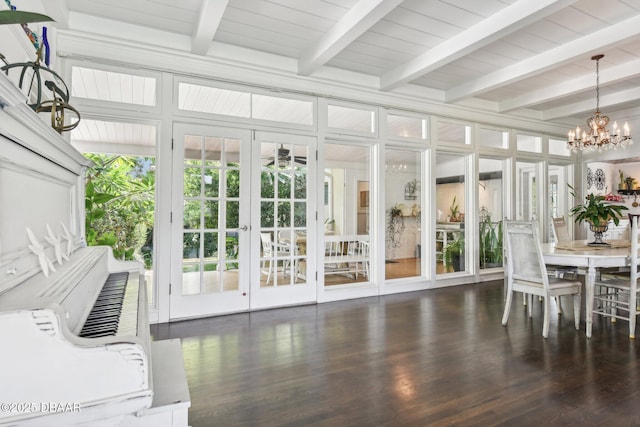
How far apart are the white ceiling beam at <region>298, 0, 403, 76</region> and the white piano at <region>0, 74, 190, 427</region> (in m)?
2.35

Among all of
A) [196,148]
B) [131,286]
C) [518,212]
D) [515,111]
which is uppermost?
[515,111]

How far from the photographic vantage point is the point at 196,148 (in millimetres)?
3797

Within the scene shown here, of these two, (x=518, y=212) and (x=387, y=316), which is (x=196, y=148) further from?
(x=518, y=212)

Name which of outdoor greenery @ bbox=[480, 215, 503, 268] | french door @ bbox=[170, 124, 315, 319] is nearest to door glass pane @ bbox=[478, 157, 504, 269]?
outdoor greenery @ bbox=[480, 215, 503, 268]

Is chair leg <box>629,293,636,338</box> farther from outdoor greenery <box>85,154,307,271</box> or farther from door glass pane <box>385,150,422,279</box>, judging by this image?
outdoor greenery <box>85,154,307,271</box>

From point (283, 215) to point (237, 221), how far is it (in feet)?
1.79

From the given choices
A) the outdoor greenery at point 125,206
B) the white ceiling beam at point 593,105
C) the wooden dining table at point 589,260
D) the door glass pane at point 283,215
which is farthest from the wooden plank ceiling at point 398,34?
the outdoor greenery at point 125,206

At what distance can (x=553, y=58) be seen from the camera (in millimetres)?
3820

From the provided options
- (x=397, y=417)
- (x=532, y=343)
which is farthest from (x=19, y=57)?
(x=532, y=343)

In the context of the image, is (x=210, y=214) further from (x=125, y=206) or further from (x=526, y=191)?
(x=526, y=191)

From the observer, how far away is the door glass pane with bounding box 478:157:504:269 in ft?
19.1

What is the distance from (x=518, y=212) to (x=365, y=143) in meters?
3.14

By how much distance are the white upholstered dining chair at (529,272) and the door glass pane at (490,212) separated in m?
2.29

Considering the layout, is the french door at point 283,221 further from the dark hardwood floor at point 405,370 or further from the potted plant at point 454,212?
the potted plant at point 454,212
